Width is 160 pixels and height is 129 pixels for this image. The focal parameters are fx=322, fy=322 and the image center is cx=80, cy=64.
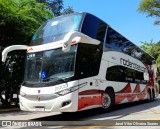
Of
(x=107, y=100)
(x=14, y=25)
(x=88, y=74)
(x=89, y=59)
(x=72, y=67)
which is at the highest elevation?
(x=14, y=25)

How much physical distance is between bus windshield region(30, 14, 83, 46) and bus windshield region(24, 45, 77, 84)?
2.15ft

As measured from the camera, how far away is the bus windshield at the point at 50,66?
11.3m

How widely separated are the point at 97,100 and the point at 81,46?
234 centimetres

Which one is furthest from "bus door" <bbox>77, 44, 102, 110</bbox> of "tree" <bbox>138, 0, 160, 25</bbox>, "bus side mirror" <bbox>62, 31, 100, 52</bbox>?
"tree" <bbox>138, 0, 160, 25</bbox>

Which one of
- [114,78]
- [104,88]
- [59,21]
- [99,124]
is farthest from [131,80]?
[99,124]

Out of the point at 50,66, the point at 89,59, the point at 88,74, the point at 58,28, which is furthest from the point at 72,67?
the point at 58,28

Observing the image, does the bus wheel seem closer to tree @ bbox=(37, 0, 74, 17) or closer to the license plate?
the license plate

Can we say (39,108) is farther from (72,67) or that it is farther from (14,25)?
(14,25)

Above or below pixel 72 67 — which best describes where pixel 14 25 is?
above

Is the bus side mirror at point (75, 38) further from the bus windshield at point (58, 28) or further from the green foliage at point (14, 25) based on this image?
the green foliage at point (14, 25)

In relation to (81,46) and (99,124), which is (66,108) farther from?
(81,46)

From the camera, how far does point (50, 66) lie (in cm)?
1156

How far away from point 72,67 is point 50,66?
85 cm

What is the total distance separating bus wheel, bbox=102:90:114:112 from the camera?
43.9ft
